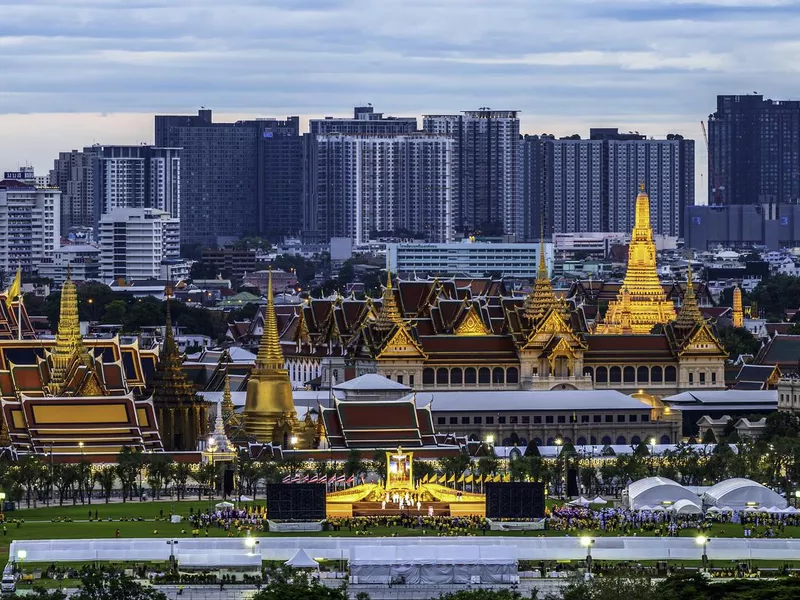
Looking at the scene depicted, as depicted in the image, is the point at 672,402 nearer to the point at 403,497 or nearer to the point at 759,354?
the point at 759,354

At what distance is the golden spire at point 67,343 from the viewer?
118375 mm

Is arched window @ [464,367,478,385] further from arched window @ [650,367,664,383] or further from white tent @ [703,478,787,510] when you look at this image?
white tent @ [703,478,787,510]

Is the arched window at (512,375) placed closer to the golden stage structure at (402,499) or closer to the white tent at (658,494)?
the golden stage structure at (402,499)

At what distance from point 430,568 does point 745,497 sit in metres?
20.8

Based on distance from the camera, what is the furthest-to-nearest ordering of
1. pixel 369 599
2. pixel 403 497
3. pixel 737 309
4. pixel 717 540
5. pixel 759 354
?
pixel 737 309 → pixel 759 354 → pixel 403 497 → pixel 717 540 → pixel 369 599

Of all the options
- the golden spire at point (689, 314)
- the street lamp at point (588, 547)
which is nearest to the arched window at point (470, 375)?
the golden spire at point (689, 314)

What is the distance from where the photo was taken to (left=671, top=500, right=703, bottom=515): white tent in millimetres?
95312

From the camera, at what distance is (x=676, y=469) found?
361ft

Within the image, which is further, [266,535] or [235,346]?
[235,346]

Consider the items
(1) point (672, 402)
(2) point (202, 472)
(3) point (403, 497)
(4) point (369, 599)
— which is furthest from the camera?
(1) point (672, 402)

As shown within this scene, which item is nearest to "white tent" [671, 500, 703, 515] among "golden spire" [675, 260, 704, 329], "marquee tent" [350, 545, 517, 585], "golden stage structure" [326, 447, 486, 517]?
"golden stage structure" [326, 447, 486, 517]

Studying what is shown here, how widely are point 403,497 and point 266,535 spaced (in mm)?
9599

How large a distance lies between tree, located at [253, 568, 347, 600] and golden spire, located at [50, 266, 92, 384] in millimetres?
43123

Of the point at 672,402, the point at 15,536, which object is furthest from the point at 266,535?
the point at 672,402
